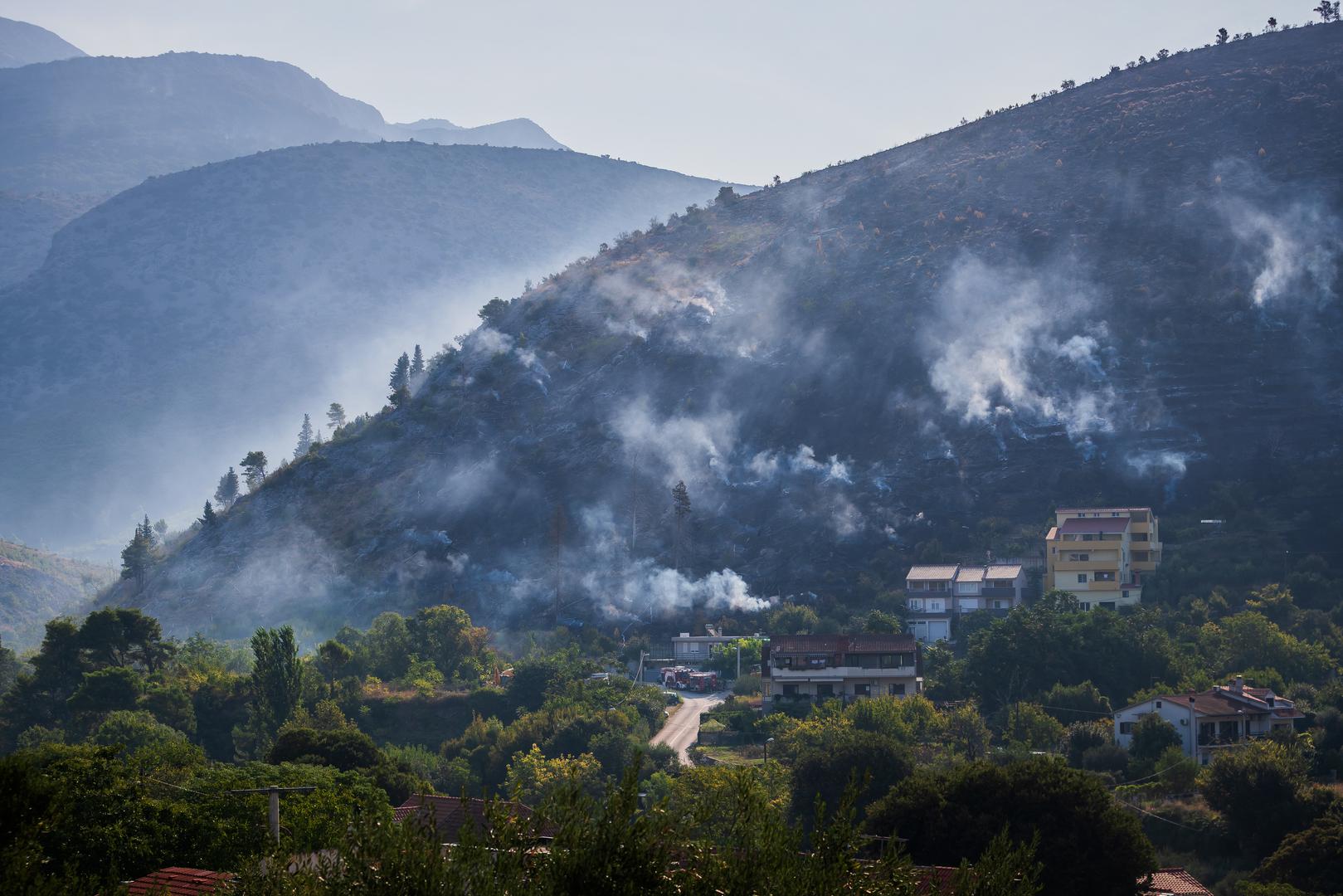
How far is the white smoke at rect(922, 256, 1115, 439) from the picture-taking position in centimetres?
14100

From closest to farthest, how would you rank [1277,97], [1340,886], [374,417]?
1. [1340,886]
2. [374,417]
3. [1277,97]

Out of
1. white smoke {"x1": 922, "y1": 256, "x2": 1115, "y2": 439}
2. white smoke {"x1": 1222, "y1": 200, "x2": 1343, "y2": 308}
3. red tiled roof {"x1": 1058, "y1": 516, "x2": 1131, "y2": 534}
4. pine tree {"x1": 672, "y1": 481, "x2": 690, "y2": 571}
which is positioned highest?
white smoke {"x1": 1222, "y1": 200, "x2": 1343, "y2": 308}

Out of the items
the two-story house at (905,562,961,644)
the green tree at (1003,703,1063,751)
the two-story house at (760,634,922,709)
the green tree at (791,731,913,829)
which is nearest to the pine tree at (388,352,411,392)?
the two-story house at (905,562,961,644)

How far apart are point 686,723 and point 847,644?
1150cm

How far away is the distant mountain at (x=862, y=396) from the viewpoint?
13075 cm

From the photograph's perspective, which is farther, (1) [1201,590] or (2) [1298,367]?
(2) [1298,367]

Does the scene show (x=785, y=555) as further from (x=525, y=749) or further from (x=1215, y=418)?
(x=525, y=749)

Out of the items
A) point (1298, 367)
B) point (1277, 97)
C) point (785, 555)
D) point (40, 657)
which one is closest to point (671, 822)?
point (40, 657)

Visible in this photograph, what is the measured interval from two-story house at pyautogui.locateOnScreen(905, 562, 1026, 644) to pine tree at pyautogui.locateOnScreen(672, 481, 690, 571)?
25.3 m

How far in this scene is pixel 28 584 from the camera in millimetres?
194375

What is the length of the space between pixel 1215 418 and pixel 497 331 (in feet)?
273

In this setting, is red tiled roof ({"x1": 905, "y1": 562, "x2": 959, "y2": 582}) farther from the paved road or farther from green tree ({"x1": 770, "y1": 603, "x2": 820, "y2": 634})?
the paved road

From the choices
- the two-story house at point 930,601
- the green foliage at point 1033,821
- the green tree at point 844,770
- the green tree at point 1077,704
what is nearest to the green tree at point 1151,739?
the green tree at point 1077,704

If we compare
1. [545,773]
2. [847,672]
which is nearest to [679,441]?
[847,672]
